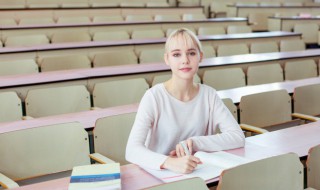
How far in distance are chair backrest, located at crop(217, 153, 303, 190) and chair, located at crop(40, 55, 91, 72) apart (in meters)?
3.38

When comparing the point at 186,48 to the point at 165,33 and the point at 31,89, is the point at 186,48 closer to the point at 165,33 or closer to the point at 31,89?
the point at 31,89

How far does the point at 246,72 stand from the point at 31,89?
7.45ft

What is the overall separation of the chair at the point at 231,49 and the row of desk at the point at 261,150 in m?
3.34

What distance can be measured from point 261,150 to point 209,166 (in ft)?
1.27

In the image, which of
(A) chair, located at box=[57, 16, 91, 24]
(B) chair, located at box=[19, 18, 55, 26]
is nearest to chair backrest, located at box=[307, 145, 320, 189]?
(B) chair, located at box=[19, 18, 55, 26]

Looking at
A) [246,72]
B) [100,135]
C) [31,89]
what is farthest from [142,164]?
[246,72]

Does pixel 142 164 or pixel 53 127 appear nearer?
pixel 142 164

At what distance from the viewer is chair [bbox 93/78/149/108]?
12.8 ft

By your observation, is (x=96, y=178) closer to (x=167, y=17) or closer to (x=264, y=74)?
(x=264, y=74)

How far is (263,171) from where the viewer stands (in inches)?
75.1

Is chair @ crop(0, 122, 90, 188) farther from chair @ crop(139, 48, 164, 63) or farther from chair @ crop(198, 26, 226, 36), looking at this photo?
chair @ crop(198, 26, 226, 36)

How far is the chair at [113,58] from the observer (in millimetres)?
5288

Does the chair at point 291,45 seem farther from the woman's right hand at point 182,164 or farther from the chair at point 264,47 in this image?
the woman's right hand at point 182,164

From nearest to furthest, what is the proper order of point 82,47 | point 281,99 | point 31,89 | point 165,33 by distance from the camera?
point 281,99, point 31,89, point 82,47, point 165,33
